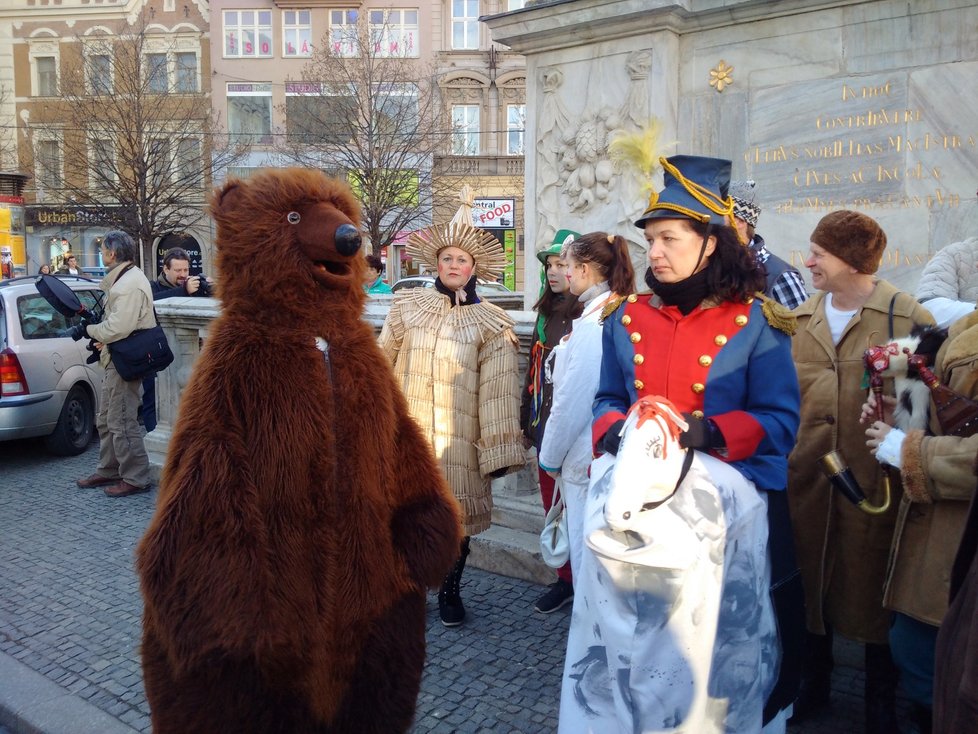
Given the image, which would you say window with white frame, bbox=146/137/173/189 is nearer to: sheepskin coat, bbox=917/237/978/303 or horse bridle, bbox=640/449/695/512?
sheepskin coat, bbox=917/237/978/303

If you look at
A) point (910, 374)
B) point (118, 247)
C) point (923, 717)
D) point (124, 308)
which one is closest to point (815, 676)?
point (923, 717)

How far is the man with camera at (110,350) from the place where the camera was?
709 centimetres

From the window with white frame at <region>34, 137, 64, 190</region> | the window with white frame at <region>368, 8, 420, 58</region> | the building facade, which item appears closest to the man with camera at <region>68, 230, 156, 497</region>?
the building facade

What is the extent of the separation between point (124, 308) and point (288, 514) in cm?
521

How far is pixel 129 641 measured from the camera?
4.55 metres

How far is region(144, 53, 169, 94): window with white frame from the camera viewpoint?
27.6 m

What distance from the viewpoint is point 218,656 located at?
2.40 metres

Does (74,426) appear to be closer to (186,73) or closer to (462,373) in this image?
(462,373)

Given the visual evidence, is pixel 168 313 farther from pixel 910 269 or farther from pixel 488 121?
pixel 488 121

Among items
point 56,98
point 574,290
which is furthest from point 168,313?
point 56,98

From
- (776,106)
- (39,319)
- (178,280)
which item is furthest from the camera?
(178,280)

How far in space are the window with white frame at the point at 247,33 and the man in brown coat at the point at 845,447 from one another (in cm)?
3754

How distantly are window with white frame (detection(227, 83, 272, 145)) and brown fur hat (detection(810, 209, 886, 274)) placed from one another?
35.4 metres

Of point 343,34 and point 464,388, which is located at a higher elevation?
point 343,34
